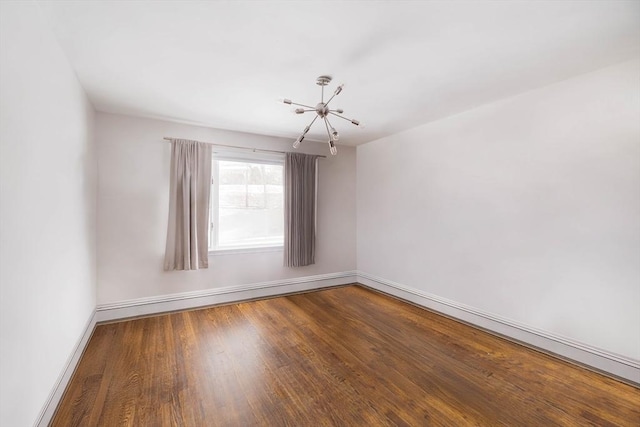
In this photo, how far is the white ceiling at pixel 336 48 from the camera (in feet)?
5.27

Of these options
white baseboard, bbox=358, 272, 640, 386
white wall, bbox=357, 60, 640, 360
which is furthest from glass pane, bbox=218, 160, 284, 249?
white baseboard, bbox=358, 272, 640, 386

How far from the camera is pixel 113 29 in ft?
5.85

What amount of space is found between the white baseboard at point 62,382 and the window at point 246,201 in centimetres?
159

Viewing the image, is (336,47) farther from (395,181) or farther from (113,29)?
(395,181)

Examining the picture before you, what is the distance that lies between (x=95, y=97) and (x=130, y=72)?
0.86 m

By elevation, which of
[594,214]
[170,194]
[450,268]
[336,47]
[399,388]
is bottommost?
[399,388]

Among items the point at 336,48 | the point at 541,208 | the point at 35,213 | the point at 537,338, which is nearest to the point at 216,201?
the point at 35,213

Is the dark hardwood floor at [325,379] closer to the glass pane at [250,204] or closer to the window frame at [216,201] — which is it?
the window frame at [216,201]

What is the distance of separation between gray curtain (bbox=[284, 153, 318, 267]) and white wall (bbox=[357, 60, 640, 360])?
1501 millimetres

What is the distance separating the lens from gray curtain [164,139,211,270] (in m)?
3.54

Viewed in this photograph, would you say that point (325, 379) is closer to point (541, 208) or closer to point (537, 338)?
point (537, 338)

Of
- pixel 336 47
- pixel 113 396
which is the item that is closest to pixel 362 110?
pixel 336 47

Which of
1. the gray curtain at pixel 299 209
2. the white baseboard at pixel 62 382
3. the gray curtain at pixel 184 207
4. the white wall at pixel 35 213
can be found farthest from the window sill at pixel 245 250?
the white wall at pixel 35 213

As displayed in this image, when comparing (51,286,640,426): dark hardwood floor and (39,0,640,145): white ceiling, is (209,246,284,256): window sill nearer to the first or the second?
(51,286,640,426): dark hardwood floor
